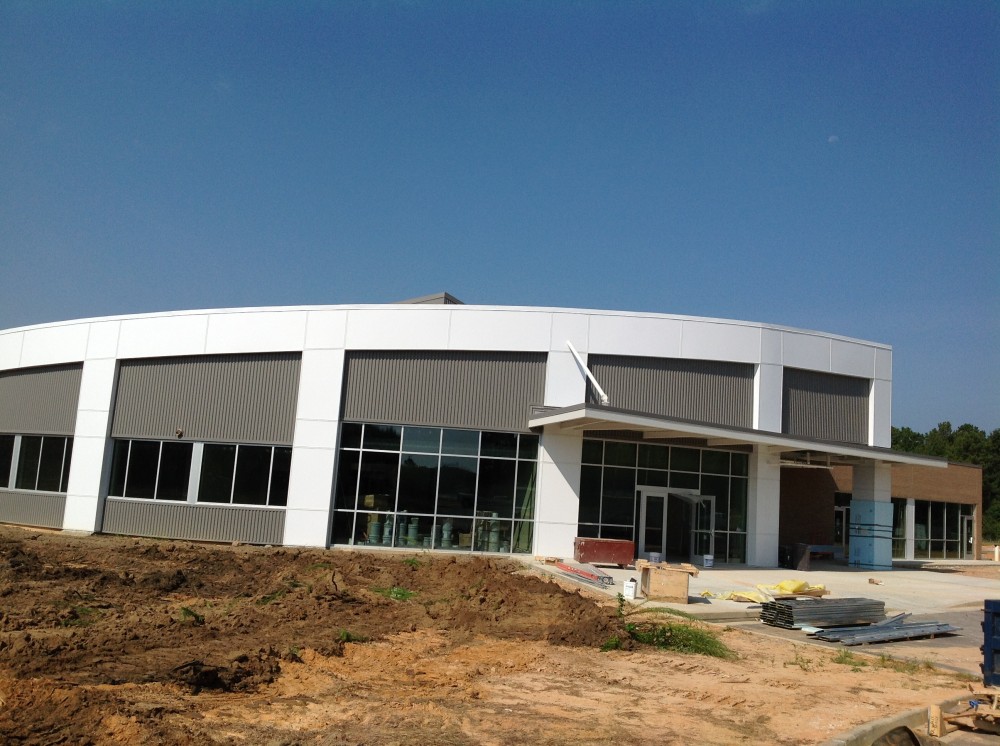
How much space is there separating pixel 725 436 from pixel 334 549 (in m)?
12.2

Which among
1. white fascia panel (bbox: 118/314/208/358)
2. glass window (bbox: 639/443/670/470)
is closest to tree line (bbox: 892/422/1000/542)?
glass window (bbox: 639/443/670/470)

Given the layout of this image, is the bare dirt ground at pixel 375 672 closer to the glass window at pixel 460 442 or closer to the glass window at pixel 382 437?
the glass window at pixel 460 442

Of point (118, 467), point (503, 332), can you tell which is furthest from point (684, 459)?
point (118, 467)

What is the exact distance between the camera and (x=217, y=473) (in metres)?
27.0

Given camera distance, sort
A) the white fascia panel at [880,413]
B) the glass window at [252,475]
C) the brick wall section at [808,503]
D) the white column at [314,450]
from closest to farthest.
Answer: the white column at [314,450] → the glass window at [252,475] → the white fascia panel at [880,413] → the brick wall section at [808,503]

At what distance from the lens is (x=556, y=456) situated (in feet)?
83.8

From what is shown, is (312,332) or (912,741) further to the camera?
(312,332)

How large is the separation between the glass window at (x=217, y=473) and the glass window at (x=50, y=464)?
6814 mm

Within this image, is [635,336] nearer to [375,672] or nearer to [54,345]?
[375,672]

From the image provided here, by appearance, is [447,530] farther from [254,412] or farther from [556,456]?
[254,412]

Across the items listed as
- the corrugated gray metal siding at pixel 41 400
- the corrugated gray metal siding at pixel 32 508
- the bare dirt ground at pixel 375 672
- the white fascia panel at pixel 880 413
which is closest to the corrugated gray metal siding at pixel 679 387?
the white fascia panel at pixel 880 413

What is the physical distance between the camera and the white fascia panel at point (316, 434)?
1015 inches

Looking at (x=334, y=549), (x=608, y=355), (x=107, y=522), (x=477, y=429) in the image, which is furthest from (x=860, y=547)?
(x=107, y=522)

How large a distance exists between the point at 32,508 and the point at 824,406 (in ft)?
94.6
